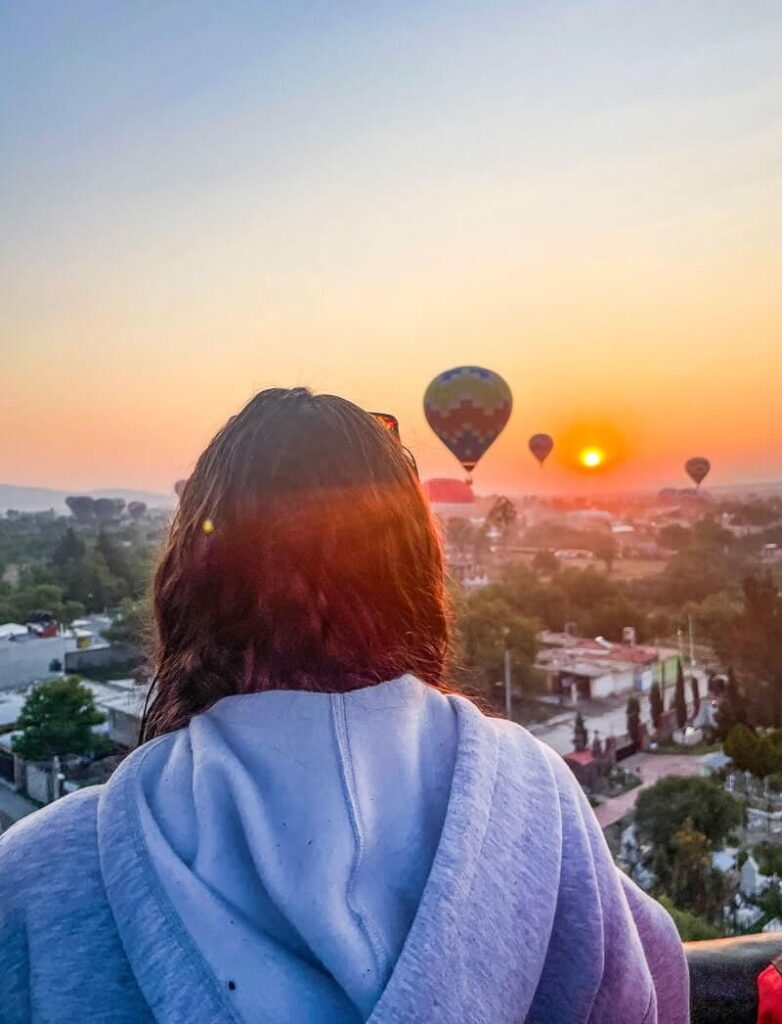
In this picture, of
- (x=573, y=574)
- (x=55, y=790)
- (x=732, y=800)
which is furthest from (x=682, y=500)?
(x=55, y=790)

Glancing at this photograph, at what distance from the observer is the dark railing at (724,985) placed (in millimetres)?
679

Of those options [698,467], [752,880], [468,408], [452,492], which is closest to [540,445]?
[452,492]

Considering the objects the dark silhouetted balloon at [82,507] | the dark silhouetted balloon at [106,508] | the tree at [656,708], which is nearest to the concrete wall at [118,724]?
the tree at [656,708]

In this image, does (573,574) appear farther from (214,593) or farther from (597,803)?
(214,593)

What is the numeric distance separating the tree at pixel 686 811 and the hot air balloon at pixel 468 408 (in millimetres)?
3954

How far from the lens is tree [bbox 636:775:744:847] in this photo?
404 centimetres

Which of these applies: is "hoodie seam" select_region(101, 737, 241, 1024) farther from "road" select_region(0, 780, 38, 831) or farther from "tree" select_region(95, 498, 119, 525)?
"tree" select_region(95, 498, 119, 525)

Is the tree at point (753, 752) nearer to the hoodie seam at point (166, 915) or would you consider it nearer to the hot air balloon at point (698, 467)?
the hoodie seam at point (166, 915)

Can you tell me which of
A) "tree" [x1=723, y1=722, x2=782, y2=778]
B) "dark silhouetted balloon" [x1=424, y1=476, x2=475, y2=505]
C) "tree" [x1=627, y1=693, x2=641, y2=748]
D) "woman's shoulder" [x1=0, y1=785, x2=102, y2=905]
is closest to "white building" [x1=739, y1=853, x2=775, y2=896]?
"tree" [x1=723, y1=722, x2=782, y2=778]

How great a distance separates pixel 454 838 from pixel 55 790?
4.63 meters

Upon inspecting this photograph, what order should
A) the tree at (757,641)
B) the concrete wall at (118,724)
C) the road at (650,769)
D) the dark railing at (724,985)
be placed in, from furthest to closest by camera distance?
the tree at (757,641) → the concrete wall at (118,724) → the road at (650,769) → the dark railing at (724,985)

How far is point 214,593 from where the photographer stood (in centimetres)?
42

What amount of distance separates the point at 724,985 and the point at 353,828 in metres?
0.51

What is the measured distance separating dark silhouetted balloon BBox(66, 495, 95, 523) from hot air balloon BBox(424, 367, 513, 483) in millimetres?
9031
